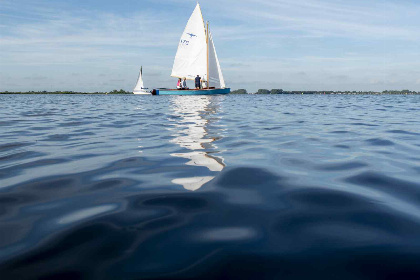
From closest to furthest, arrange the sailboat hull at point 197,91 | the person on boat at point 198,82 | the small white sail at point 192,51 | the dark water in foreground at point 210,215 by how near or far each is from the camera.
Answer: the dark water in foreground at point 210,215 → the small white sail at point 192,51 → the sailboat hull at point 197,91 → the person on boat at point 198,82

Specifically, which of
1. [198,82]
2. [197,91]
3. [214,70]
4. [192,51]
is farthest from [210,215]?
[214,70]

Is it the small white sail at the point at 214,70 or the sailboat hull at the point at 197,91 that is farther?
the small white sail at the point at 214,70

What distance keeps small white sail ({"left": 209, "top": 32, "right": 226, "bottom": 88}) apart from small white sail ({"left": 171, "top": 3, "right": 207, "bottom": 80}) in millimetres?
1494

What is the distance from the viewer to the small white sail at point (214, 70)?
52312 mm

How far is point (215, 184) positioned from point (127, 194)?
954 millimetres

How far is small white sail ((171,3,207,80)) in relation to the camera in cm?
Result: 4778

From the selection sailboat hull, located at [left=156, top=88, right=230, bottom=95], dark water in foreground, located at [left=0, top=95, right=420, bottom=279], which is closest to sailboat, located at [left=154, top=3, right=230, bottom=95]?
sailboat hull, located at [left=156, top=88, right=230, bottom=95]

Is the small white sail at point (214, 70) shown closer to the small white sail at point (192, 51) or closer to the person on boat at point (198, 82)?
the small white sail at point (192, 51)

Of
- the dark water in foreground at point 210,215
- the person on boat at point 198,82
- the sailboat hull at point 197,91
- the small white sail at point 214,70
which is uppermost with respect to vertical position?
the small white sail at point 214,70

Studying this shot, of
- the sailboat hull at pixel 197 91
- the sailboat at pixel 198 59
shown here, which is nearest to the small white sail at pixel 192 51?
the sailboat at pixel 198 59

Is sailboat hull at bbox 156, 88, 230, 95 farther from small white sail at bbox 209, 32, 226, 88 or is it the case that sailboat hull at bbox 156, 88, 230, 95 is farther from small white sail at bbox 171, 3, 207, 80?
small white sail at bbox 171, 3, 207, 80

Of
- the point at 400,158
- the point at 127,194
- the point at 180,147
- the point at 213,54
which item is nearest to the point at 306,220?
the point at 127,194

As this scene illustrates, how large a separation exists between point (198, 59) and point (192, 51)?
2153 mm

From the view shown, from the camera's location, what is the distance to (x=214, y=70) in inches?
2130
